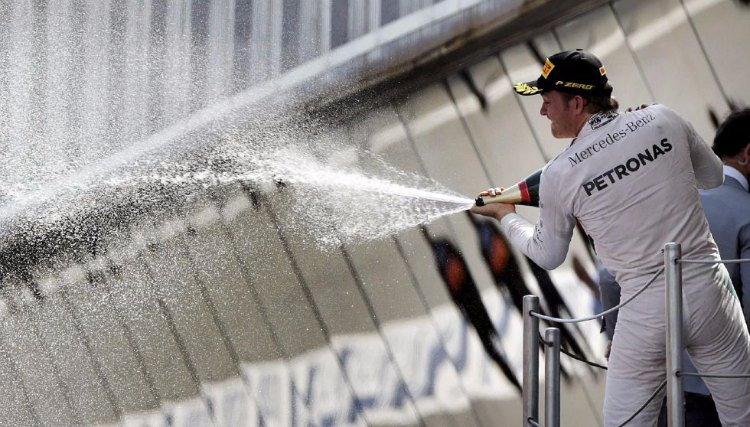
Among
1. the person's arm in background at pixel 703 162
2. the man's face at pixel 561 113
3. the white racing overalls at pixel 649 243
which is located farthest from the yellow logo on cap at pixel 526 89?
the person's arm in background at pixel 703 162

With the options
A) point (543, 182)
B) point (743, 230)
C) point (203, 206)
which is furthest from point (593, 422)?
point (543, 182)

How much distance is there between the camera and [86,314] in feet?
16.3

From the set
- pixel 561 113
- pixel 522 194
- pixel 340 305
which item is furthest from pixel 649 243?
pixel 340 305

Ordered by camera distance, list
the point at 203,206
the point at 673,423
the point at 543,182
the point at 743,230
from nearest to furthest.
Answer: the point at 673,423 → the point at 543,182 → the point at 743,230 → the point at 203,206

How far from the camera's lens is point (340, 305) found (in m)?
4.86

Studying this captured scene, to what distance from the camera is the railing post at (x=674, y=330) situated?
80.9 inches

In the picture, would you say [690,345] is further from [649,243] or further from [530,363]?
[530,363]

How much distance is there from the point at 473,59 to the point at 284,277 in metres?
1.34

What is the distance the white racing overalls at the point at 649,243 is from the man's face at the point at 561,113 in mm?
54

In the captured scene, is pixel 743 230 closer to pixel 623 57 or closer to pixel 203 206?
pixel 623 57

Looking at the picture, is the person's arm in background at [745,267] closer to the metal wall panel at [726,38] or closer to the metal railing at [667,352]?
the metal railing at [667,352]

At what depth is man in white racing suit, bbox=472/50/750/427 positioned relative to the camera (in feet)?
7.27

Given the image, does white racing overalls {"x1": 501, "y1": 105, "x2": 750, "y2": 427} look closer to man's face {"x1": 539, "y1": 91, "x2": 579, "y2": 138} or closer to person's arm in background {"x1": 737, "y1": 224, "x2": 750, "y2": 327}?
man's face {"x1": 539, "y1": 91, "x2": 579, "y2": 138}

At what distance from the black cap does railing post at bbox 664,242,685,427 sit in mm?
440
